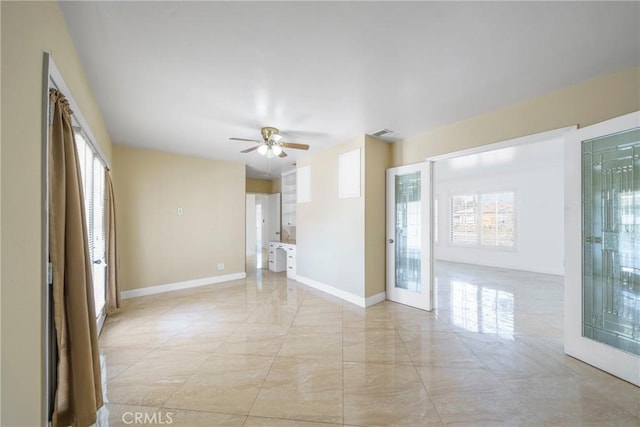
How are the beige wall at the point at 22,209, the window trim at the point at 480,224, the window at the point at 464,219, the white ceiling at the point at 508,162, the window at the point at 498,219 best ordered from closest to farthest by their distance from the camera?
the beige wall at the point at 22,209 < the white ceiling at the point at 508,162 < the window trim at the point at 480,224 < the window at the point at 498,219 < the window at the point at 464,219

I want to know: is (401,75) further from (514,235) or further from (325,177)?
(514,235)

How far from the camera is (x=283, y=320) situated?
3186 millimetres

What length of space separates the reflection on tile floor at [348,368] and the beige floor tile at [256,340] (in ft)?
0.06

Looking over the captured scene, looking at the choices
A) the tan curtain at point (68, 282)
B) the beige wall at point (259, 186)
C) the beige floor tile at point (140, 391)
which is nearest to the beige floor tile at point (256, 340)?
the beige floor tile at point (140, 391)

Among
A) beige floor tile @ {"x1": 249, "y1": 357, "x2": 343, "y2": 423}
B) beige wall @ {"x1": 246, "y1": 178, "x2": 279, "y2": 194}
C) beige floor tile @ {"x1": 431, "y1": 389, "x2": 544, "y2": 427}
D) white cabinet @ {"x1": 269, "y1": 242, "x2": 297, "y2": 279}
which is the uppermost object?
beige wall @ {"x1": 246, "y1": 178, "x2": 279, "y2": 194}

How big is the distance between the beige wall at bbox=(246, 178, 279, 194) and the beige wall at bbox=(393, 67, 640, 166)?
5.02 meters

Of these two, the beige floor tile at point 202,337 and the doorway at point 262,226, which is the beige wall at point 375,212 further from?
the doorway at point 262,226

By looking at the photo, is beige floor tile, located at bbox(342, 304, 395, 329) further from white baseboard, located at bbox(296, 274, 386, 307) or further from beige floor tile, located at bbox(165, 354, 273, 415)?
beige floor tile, located at bbox(165, 354, 273, 415)

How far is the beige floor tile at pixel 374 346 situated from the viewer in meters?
2.32

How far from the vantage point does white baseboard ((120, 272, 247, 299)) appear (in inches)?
162

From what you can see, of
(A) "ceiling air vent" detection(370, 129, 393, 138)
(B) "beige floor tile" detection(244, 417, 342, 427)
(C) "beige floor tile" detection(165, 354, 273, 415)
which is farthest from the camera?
(A) "ceiling air vent" detection(370, 129, 393, 138)

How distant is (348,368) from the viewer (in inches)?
85.2

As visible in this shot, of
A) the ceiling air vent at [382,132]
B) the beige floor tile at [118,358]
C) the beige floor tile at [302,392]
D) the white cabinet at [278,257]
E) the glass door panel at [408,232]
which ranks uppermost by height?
the ceiling air vent at [382,132]

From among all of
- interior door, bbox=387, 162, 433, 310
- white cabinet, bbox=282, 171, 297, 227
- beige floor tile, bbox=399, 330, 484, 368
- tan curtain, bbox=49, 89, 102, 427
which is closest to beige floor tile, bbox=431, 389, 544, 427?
beige floor tile, bbox=399, 330, 484, 368
